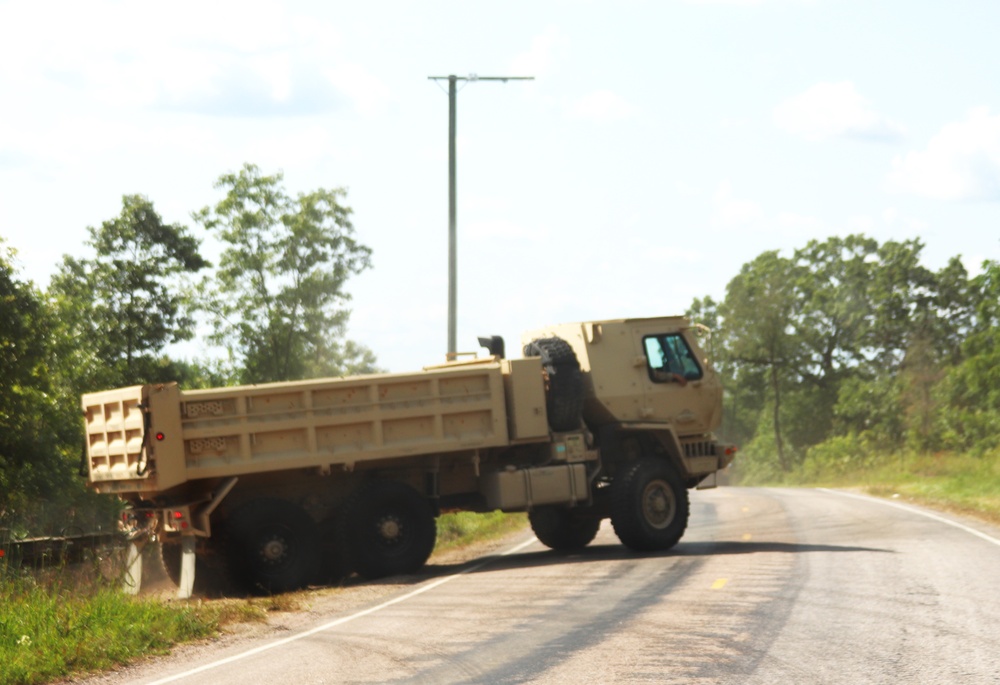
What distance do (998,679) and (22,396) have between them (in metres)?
20.9

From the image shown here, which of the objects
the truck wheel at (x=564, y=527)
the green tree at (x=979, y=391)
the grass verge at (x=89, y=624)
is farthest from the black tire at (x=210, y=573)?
the green tree at (x=979, y=391)

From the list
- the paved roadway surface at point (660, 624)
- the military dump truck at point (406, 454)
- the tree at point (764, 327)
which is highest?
the tree at point (764, 327)

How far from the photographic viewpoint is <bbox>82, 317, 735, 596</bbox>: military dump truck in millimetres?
17016

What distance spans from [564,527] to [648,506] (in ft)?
7.01

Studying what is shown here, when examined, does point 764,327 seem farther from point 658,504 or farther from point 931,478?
point 658,504

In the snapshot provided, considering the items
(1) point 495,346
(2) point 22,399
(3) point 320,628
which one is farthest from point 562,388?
(2) point 22,399

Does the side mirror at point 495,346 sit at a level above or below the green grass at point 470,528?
above

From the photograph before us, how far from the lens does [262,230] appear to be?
50.5 meters

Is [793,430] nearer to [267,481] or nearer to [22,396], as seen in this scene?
[22,396]

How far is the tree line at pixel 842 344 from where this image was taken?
67125mm

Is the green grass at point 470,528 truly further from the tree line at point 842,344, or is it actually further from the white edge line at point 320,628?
the tree line at point 842,344

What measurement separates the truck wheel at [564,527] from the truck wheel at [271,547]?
4858 millimetres

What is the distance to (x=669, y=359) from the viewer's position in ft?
68.6

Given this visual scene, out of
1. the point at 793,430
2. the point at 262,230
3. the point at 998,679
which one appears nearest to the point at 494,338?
the point at 998,679
